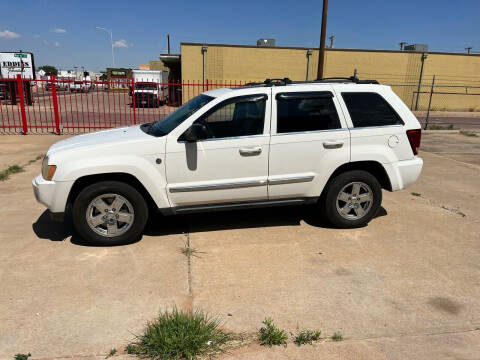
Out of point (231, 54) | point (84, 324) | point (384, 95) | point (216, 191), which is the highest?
point (231, 54)

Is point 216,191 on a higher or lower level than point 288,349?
higher

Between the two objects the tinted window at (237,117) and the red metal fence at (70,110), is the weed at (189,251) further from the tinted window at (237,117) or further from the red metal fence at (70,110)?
the red metal fence at (70,110)

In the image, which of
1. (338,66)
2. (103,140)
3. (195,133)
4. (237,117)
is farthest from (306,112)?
(338,66)

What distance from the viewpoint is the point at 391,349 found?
109 inches

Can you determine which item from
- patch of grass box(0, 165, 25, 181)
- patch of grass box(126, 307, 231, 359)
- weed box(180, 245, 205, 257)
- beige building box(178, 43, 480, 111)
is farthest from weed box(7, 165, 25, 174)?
beige building box(178, 43, 480, 111)

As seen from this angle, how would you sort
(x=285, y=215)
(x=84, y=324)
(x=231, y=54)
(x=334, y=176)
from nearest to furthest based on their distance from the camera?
(x=84, y=324), (x=334, y=176), (x=285, y=215), (x=231, y=54)

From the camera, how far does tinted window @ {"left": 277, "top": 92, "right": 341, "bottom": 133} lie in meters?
4.58

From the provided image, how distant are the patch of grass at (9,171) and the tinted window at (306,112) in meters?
5.51

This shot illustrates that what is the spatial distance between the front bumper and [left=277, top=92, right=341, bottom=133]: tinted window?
8.15 ft

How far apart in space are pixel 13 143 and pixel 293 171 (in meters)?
9.75

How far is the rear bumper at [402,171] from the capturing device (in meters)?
4.86

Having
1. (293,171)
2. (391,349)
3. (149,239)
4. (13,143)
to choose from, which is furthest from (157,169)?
(13,143)

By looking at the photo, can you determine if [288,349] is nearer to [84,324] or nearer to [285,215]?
[84,324]

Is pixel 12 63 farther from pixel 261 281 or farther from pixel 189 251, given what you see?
pixel 261 281
